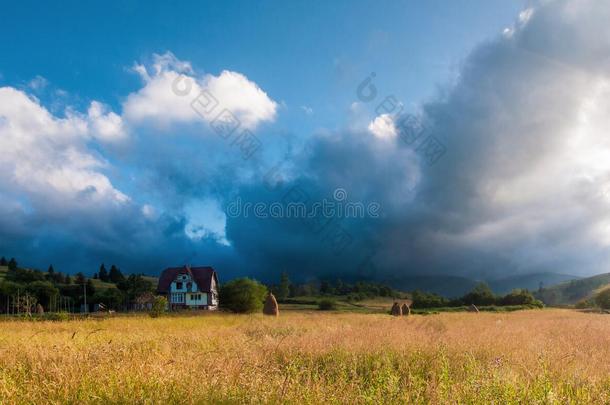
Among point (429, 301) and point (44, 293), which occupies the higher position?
point (44, 293)

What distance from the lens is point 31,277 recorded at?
9556cm

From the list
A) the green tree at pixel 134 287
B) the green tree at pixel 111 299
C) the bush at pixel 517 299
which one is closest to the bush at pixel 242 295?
the green tree at pixel 134 287

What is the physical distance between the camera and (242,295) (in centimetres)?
4703

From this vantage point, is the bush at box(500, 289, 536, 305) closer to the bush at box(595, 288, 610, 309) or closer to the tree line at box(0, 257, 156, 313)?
the bush at box(595, 288, 610, 309)

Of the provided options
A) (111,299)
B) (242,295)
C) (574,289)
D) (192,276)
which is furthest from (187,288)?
(574,289)

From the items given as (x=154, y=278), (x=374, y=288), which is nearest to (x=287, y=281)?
(x=374, y=288)

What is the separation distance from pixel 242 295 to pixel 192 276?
739 inches

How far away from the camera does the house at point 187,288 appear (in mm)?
62094

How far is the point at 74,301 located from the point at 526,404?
302 feet

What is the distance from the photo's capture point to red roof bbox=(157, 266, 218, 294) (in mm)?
62656

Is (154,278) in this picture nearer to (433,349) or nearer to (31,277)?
(31,277)

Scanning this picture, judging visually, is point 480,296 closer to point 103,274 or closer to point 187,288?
point 187,288

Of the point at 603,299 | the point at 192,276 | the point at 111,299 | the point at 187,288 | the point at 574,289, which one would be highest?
the point at 192,276

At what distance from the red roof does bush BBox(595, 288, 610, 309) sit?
177ft
